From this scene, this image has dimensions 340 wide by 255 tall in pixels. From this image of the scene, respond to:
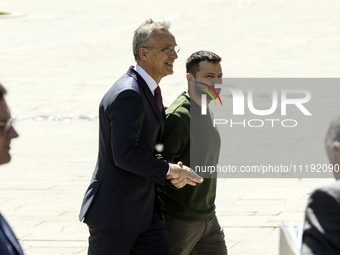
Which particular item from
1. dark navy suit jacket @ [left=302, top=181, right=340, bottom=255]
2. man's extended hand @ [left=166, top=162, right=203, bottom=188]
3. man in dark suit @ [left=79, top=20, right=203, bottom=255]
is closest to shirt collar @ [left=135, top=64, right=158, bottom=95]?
man in dark suit @ [left=79, top=20, right=203, bottom=255]

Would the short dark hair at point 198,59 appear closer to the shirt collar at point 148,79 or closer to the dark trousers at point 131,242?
the shirt collar at point 148,79

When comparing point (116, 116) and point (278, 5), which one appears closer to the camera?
point (116, 116)

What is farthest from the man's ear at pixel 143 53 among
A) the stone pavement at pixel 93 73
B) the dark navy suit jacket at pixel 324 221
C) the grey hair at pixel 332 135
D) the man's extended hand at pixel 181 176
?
the stone pavement at pixel 93 73

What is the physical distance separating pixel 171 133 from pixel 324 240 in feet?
7.52

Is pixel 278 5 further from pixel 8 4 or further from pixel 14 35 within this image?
pixel 14 35

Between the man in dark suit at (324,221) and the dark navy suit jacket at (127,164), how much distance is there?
70.5 inches

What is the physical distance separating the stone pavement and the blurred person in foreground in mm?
2197

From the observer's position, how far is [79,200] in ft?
28.5

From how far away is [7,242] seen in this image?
3064 mm

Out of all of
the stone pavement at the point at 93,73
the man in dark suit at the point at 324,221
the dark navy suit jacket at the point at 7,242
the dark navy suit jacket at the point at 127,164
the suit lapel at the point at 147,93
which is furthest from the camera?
the stone pavement at the point at 93,73

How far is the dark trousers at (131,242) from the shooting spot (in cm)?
460

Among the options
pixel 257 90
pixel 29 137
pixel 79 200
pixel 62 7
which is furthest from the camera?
pixel 62 7

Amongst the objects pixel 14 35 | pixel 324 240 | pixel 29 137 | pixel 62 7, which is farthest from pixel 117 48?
pixel 324 240

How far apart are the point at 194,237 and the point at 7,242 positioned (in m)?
2.16
